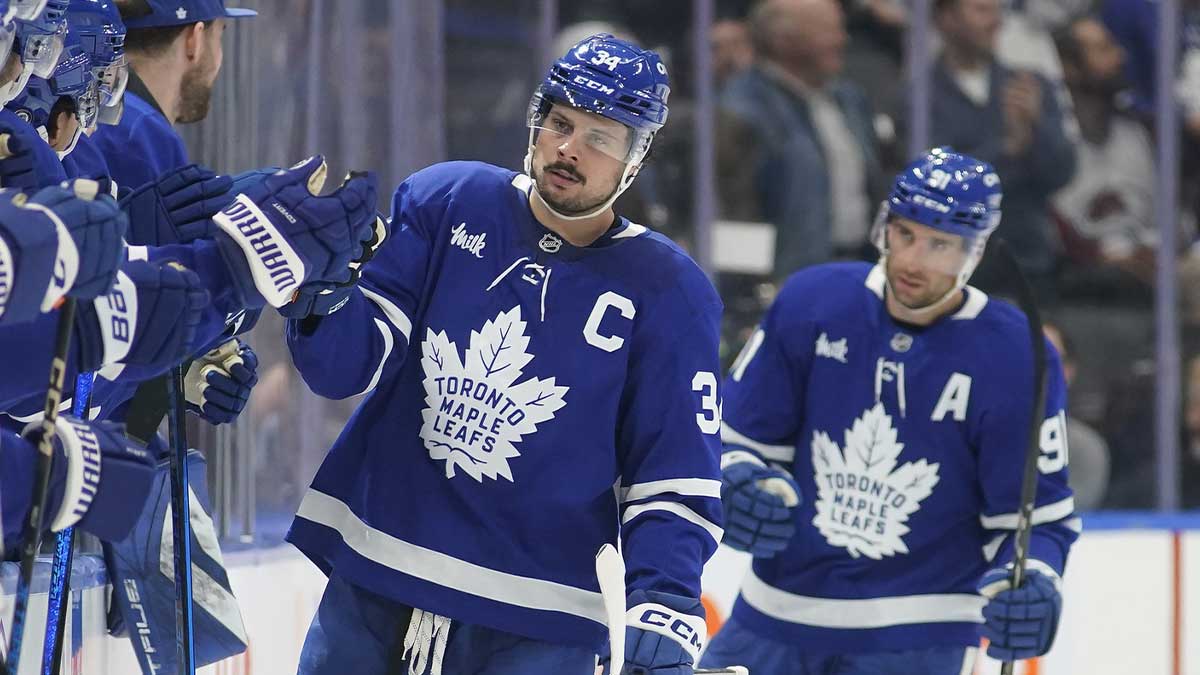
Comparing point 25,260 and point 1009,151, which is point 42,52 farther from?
point 1009,151

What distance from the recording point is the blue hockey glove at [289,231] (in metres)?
2.00

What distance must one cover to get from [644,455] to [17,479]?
79 centimetres

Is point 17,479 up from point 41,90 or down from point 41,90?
down

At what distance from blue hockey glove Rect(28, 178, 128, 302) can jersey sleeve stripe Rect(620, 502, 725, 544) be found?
0.77m

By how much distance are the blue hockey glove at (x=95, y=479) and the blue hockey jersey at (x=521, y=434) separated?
1.28 ft

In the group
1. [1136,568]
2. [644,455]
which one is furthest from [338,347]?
[1136,568]

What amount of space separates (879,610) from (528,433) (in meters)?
1.05

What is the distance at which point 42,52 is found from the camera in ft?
6.64

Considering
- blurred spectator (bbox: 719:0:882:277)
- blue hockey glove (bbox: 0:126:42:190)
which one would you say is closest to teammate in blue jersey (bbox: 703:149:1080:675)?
blue hockey glove (bbox: 0:126:42:190)

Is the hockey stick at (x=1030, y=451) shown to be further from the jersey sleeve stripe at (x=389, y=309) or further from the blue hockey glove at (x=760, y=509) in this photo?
the jersey sleeve stripe at (x=389, y=309)

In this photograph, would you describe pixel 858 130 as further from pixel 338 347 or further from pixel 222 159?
pixel 338 347

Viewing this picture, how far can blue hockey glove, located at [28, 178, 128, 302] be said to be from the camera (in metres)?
1.77

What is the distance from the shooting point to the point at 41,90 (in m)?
2.16

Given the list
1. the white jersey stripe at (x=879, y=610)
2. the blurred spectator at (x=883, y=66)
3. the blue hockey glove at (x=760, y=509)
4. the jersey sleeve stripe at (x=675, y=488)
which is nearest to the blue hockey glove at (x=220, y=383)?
the jersey sleeve stripe at (x=675, y=488)
